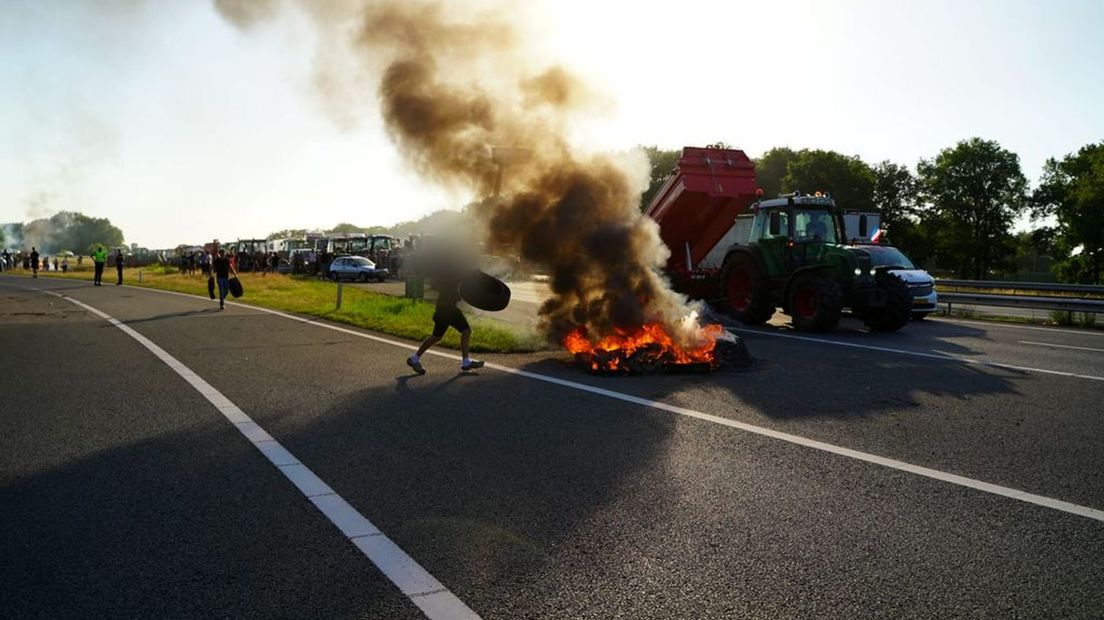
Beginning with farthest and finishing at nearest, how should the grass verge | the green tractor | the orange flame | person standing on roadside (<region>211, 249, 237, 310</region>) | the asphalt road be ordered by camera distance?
1. person standing on roadside (<region>211, 249, 237, 310</region>)
2. the green tractor
3. the grass verge
4. the orange flame
5. the asphalt road

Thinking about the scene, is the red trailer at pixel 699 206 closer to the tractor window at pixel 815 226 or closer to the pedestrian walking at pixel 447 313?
the tractor window at pixel 815 226

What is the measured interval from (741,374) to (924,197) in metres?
79.7

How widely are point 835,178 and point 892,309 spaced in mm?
62254

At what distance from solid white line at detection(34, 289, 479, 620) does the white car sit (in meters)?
15.8

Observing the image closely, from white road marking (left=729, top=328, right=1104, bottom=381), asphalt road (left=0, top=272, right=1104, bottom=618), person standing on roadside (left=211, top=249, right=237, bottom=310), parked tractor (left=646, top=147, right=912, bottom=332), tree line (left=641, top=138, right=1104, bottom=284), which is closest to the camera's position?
asphalt road (left=0, top=272, right=1104, bottom=618)

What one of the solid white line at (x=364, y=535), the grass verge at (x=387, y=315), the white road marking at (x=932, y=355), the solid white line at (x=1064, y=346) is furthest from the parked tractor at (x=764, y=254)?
the solid white line at (x=364, y=535)

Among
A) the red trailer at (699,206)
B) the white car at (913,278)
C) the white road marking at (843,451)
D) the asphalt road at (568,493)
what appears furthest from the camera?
the white car at (913,278)

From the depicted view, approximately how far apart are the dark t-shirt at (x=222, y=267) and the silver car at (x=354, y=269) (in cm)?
1851

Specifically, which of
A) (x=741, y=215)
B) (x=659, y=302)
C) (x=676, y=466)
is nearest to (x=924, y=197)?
(x=741, y=215)

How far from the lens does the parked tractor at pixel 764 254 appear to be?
15531 millimetres

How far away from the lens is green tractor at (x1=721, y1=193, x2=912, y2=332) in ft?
50.5

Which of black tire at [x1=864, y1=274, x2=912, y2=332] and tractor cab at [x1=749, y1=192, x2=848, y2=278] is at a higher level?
tractor cab at [x1=749, y1=192, x2=848, y2=278]

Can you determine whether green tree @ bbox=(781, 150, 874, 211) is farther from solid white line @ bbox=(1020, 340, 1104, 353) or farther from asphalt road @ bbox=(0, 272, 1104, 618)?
asphalt road @ bbox=(0, 272, 1104, 618)

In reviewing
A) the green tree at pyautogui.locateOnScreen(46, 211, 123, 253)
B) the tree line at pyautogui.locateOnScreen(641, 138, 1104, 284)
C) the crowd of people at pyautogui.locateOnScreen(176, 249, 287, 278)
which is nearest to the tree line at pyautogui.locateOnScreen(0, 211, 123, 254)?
the green tree at pyautogui.locateOnScreen(46, 211, 123, 253)
